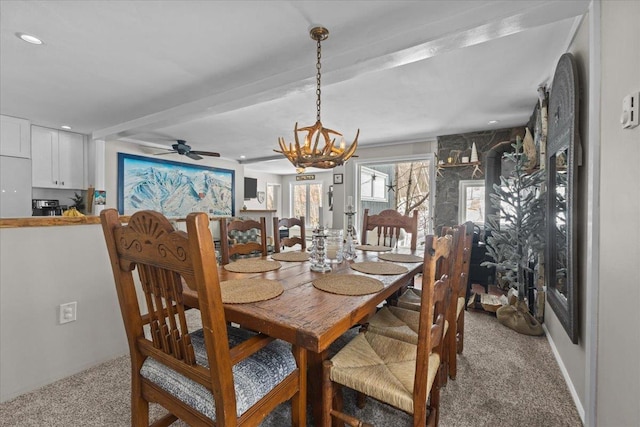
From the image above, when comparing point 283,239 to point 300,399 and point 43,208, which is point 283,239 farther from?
point 43,208

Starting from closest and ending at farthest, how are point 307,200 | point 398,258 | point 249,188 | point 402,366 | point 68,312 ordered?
point 402,366 → point 68,312 → point 398,258 → point 249,188 → point 307,200

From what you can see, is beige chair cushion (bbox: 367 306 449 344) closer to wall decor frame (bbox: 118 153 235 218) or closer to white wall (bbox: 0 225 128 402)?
white wall (bbox: 0 225 128 402)

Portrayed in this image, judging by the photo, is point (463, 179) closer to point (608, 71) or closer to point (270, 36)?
point (608, 71)

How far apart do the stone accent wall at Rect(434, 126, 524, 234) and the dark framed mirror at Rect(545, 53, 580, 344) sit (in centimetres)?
195

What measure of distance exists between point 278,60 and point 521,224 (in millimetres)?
2673

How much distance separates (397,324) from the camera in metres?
1.64

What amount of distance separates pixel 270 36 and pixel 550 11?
5.49 feet

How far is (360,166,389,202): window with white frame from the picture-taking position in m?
5.83

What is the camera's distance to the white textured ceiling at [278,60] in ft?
5.67

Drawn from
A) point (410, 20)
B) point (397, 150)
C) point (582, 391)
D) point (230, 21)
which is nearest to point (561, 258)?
point (582, 391)

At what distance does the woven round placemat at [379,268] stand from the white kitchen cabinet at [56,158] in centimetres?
488

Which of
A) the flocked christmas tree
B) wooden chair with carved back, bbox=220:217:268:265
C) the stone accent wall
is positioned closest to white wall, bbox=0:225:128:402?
wooden chair with carved back, bbox=220:217:268:265

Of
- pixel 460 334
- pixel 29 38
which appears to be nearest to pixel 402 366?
pixel 460 334

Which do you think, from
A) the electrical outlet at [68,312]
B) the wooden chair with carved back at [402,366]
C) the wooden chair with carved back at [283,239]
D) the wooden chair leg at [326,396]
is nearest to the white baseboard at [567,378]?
the wooden chair with carved back at [402,366]
